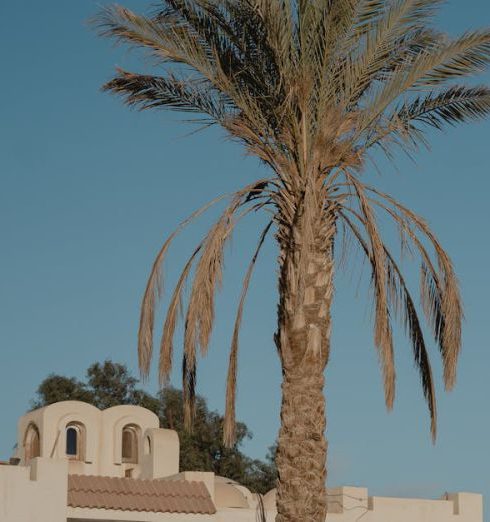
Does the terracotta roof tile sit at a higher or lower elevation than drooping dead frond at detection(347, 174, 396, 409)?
lower

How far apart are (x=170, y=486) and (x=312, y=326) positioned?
1205 centimetres

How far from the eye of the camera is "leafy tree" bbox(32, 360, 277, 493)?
57750 mm

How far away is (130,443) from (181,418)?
25.0 metres

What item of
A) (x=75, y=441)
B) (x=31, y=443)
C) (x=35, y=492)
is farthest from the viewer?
(x=75, y=441)

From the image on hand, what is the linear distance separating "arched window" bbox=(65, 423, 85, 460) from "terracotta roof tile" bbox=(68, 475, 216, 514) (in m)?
5.42

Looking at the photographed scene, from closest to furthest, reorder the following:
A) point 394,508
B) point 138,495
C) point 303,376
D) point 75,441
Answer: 1. point 303,376
2. point 138,495
3. point 394,508
4. point 75,441

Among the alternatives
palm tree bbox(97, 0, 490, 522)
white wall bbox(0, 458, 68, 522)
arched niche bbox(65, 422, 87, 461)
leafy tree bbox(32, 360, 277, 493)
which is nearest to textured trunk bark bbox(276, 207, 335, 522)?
palm tree bbox(97, 0, 490, 522)

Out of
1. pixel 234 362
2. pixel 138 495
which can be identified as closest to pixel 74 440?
pixel 138 495

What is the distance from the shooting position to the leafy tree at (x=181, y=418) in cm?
5775

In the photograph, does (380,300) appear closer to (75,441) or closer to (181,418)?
(75,441)

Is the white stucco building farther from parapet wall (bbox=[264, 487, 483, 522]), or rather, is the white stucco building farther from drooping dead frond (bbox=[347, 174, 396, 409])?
drooping dead frond (bbox=[347, 174, 396, 409])

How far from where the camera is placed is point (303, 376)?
56.5 feet

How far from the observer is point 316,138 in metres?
17.9

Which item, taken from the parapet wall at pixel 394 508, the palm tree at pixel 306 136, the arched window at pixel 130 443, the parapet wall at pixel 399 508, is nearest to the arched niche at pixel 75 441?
the arched window at pixel 130 443
